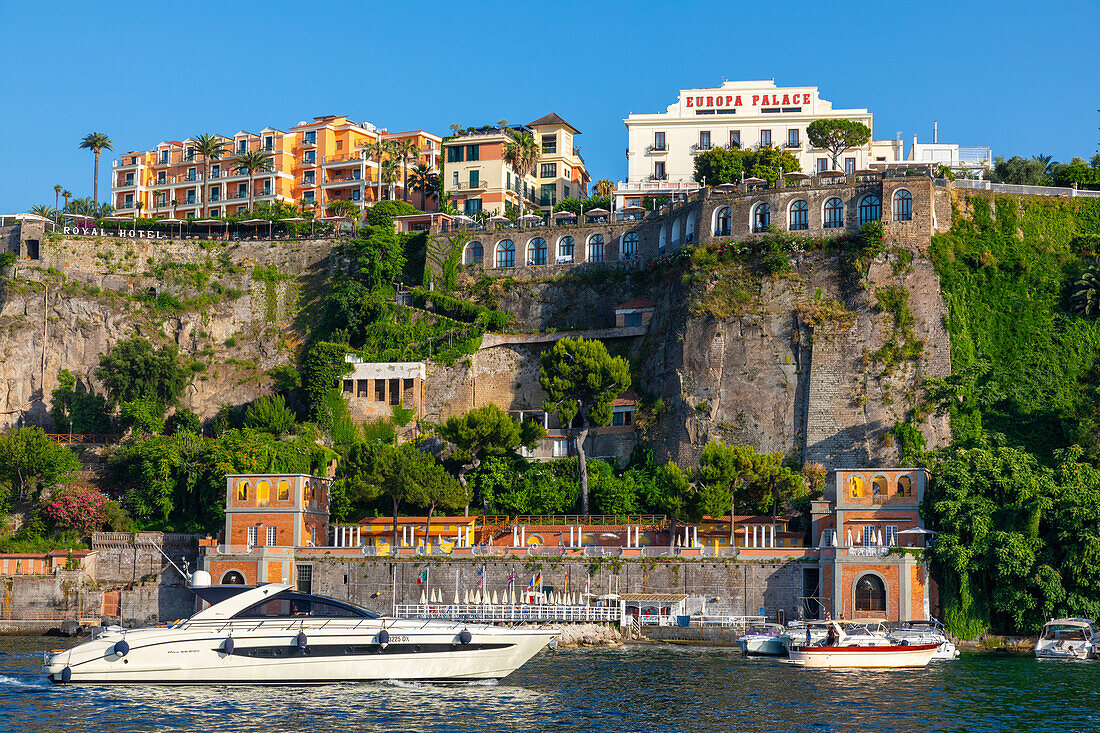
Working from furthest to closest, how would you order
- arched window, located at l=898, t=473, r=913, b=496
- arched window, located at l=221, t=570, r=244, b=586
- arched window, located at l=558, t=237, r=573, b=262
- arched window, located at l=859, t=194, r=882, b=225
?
arched window, located at l=558, t=237, r=573, b=262 → arched window, located at l=859, t=194, r=882, b=225 → arched window, located at l=221, t=570, r=244, b=586 → arched window, located at l=898, t=473, r=913, b=496

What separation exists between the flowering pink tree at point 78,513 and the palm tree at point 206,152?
151 feet

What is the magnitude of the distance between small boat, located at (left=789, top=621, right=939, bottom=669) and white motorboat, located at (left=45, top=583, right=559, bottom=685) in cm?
1466

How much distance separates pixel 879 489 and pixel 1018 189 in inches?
1112

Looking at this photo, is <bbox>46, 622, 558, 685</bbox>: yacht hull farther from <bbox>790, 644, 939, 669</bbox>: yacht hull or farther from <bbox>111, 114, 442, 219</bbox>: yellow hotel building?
<bbox>111, 114, 442, 219</bbox>: yellow hotel building

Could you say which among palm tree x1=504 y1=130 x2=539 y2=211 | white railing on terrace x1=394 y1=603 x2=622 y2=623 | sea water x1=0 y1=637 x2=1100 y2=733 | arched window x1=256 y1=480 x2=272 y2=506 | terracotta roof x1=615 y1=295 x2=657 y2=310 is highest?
palm tree x1=504 y1=130 x2=539 y2=211

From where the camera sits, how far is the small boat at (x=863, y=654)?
52844mm

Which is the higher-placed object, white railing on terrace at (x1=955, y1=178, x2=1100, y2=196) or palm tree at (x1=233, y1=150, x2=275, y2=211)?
palm tree at (x1=233, y1=150, x2=275, y2=211)

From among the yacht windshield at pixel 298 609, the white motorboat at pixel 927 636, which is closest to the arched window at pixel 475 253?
the white motorboat at pixel 927 636

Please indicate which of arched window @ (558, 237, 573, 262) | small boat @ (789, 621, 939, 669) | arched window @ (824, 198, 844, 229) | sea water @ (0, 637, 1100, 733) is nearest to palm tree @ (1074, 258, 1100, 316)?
arched window @ (824, 198, 844, 229)

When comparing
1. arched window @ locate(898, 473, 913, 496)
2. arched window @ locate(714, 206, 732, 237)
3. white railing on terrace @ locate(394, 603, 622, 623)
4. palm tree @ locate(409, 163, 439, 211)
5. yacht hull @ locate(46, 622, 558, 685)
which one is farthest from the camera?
palm tree @ locate(409, 163, 439, 211)

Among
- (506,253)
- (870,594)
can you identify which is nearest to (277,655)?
(870,594)

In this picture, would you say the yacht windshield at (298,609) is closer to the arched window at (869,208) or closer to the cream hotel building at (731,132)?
the arched window at (869,208)

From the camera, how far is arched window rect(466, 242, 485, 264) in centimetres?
9931

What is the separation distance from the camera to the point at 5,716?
1499 inches
